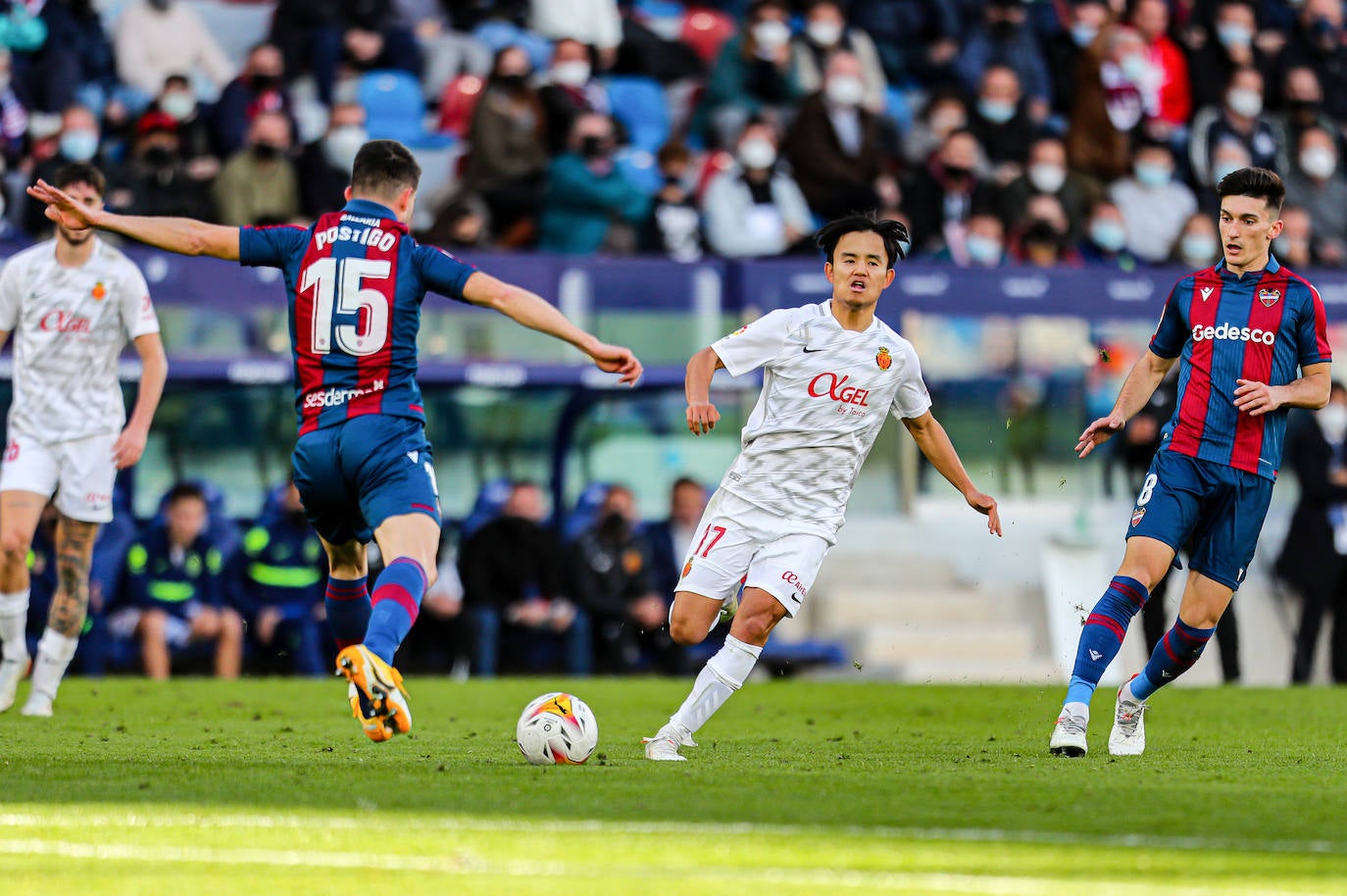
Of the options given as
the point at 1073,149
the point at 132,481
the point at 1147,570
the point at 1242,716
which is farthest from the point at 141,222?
the point at 1073,149

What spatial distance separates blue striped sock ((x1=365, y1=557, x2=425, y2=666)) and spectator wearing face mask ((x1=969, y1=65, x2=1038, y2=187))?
1283cm

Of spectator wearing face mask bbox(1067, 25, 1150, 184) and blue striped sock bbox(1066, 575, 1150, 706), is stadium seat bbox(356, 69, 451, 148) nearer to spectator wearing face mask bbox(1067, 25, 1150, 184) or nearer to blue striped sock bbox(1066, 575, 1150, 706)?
spectator wearing face mask bbox(1067, 25, 1150, 184)

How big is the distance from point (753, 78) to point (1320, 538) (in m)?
6.64

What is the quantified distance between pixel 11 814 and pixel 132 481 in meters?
9.98

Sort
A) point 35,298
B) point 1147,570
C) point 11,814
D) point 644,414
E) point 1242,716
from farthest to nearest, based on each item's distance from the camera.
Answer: point 644,414 → point 1242,716 → point 35,298 → point 1147,570 → point 11,814

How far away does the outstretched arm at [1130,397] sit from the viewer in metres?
8.36

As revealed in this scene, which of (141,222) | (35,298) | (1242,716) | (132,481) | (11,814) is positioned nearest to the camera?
(11,814)

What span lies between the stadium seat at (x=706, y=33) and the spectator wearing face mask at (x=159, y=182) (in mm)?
5713

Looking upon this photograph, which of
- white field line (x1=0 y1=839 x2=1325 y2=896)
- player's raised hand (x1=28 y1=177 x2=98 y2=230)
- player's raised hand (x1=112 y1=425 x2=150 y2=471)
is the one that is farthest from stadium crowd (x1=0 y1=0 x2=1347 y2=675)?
white field line (x1=0 y1=839 x2=1325 y2=896)

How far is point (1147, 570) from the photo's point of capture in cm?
830

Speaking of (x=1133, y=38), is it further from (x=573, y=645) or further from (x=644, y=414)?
(x=573, y=645)

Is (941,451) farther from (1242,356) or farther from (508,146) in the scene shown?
(508,146)

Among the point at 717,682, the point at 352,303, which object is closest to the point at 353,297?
the point at 352,303

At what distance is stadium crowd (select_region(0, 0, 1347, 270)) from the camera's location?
55.1ft
